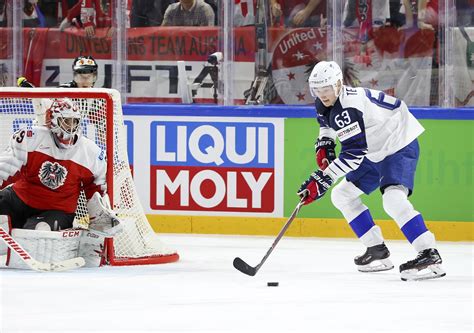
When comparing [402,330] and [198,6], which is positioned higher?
[198,6]

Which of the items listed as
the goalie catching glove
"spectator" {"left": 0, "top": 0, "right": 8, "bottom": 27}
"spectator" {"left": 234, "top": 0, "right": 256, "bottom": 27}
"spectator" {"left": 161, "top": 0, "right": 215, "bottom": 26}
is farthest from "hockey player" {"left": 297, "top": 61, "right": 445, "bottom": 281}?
"spectator" {"left": 0, "top": 0, "right": 8, "bottom": 27}

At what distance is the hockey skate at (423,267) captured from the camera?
607cm

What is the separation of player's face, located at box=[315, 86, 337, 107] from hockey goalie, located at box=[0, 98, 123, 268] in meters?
1.14

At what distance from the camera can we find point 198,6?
26.9 feet

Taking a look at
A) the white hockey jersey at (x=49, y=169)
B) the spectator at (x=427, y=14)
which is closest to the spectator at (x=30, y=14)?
the white hockey jersey at (x=49, y=169)

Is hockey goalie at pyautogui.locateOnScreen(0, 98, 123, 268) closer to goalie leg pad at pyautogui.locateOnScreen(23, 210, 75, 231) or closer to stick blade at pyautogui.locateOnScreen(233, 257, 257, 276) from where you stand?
goalie leg pad at pyautogui.locateOnScreen(23, 210, 75, 231)

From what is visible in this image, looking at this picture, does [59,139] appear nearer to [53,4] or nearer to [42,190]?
[42,190]

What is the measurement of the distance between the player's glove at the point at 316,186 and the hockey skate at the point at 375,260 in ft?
1.68

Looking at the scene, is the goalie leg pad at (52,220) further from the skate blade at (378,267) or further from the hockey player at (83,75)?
the skate blade at (378,267)

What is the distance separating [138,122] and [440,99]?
5.90 ft

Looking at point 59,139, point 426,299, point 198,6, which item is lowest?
point 426,299

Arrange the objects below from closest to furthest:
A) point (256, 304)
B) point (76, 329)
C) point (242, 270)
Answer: point (76, 329), point (256, 304), point (242, 270)

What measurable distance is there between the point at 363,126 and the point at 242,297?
3.46ft

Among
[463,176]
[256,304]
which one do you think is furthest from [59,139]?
[463,176]
